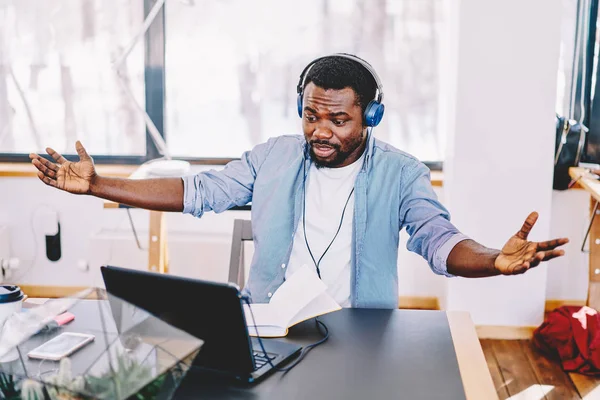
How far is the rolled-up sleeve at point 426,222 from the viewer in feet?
5.74

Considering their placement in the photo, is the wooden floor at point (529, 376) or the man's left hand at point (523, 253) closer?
the man's left hand at point (523, 253)

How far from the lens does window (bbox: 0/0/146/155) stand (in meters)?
3.63

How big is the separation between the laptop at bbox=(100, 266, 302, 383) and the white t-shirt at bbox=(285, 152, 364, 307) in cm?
55

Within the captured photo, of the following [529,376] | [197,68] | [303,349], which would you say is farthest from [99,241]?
[303,349]

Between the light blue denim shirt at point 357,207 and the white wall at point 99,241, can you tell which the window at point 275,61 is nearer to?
the white wall at point 99,241

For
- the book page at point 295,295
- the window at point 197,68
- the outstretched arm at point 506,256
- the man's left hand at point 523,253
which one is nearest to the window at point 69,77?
the window at point 197,68

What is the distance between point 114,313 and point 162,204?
59cm

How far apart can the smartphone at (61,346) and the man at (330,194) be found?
19.6 inches

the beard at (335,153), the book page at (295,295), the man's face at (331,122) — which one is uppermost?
the man's face at (331,122)

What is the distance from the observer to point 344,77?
6.26 ft

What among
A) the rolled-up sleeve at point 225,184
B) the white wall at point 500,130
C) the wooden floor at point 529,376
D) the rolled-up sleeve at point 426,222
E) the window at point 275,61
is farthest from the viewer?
the window at point 275,61

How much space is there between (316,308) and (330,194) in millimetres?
446

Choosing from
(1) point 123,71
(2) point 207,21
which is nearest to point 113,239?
(1) point 123,71

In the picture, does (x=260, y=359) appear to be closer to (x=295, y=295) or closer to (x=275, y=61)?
(x=295, y=295)
